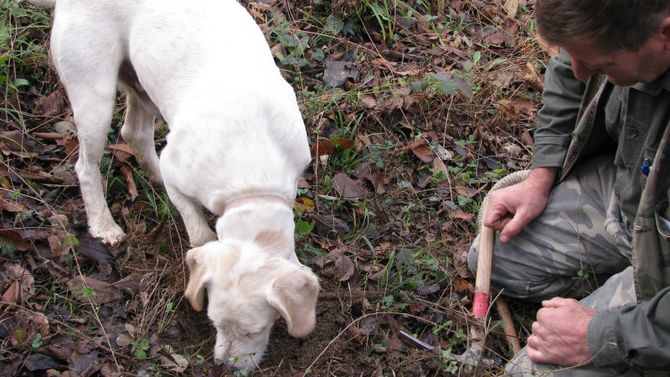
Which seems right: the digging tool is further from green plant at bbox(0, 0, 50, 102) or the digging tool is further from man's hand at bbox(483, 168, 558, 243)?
green plant at bbox(0, 0, 50, 102)

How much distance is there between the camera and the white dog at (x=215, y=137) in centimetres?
308

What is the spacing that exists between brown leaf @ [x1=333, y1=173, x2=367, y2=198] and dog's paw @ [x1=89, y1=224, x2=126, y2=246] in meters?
1.15

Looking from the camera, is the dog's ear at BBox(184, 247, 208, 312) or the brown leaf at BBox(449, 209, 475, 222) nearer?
the dog's ear at BBox(184, 247, 208, 312)

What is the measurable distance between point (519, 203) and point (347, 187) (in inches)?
38.0

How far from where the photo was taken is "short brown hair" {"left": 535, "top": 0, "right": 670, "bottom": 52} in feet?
8.55

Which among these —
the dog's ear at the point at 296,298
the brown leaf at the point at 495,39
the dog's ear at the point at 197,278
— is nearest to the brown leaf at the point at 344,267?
the dog's ear at the point at 296,298

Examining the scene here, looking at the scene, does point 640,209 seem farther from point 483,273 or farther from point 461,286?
point 461,286

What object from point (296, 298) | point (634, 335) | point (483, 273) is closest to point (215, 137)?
point (296, 298)

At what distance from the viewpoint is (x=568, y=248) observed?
3.83 metres

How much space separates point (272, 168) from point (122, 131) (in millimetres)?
1279

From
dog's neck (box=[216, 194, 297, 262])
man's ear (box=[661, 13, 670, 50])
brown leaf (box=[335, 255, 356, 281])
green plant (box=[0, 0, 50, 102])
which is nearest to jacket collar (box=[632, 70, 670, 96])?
man's ear (box=[661, 13, 670, 50])

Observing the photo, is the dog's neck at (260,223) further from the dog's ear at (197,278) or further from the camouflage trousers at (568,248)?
the camouflage trousers at (568,248)

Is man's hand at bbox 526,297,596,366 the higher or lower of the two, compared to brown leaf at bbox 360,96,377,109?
higher

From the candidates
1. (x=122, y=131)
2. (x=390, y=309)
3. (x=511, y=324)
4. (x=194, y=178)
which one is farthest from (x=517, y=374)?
(x=122, y=131)
